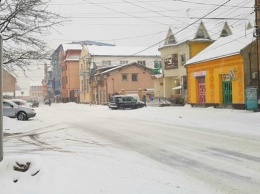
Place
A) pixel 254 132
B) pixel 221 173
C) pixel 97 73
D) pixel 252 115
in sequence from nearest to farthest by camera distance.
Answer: pixel 221 173, pixel 254 132, pixel 252 115, pixel 97 73

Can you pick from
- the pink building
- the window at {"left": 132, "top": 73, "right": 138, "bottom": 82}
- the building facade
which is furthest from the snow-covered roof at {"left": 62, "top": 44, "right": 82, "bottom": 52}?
the window at {"left": 132, "top": 73, "right": 138, "bottom": 82}

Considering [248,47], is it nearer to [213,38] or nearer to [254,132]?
[254,132]

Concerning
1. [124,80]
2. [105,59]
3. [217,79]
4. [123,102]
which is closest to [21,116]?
[217,79]

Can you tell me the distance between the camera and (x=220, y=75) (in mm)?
32969

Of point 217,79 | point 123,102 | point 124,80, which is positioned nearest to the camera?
point 217,79

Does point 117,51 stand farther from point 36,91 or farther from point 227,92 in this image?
point 36,91

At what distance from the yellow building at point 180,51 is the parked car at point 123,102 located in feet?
17.6

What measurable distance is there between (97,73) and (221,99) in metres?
37.1

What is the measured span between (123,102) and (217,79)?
45.1 feet

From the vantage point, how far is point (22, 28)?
59.3 feet

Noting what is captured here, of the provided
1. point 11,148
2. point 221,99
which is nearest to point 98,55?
point 221,99

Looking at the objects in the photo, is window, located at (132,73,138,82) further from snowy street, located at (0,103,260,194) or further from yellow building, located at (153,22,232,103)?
snowy street, located at (0,103,260,194)

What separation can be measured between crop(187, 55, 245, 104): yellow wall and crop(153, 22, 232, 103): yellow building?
6.01 m

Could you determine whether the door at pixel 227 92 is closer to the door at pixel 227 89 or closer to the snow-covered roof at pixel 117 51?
the door at pixel 227 89
